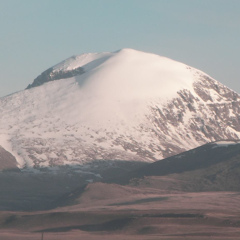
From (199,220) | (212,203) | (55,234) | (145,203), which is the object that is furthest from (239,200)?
(55,234)

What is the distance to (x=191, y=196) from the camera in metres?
185

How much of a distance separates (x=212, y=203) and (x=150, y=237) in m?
61.1

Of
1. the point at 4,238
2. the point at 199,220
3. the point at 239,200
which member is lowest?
the point at 239,200

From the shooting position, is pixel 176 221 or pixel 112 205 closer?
pixel 176 221

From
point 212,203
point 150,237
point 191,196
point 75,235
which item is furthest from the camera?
point 191,196

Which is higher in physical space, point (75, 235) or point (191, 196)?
point (75, 235)

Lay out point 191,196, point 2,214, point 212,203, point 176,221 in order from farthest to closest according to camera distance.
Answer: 1. point 191,196
2. point 212,203
3. point 2,214
4. point 176,221

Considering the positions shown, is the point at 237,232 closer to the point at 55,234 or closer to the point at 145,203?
the point at 55,234

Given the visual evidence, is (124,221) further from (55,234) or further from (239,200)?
(239,200)

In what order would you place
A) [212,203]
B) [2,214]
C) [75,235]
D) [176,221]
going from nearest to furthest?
[75,235], [176,221], [2,214], [212,203]

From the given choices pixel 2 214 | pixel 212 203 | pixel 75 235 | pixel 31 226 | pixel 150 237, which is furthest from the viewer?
pixel 212 203

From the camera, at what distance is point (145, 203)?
565 ft

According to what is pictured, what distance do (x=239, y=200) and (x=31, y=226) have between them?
56.7m

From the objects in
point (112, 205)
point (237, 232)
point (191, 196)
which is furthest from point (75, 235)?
point (191, 196)
